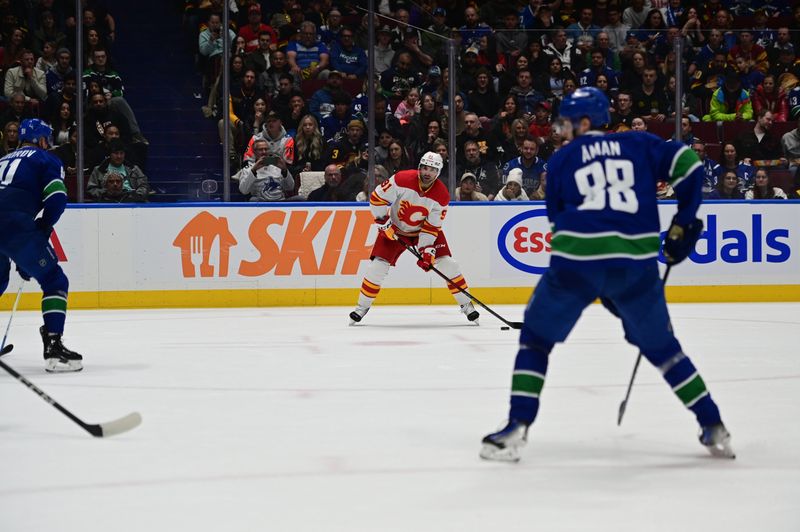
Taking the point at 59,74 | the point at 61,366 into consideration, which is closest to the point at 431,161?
the point at 61,366

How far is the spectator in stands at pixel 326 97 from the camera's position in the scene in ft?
33.7

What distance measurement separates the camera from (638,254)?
139 inches

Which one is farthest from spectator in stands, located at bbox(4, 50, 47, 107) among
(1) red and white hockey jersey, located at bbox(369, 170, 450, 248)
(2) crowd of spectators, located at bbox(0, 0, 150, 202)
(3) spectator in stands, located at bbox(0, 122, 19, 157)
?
(1) red and white hockey jersey, located at bbox(369, 170, 450, 248)

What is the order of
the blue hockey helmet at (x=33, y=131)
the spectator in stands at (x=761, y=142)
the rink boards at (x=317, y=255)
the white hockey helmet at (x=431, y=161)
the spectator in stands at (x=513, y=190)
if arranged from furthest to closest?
1. the spectator in stands at (x=761, y=142)
2. the spectator in stands at (x=513, y=190)
3. the rink boards at (x=317, y=255)
4. the white hockey helmet at (x=431, y=161)
5. the blue hockey helmet at (x=33, y=131)

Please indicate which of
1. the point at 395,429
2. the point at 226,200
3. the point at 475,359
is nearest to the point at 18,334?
the point at 226,200

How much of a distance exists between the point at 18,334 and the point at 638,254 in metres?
5.68

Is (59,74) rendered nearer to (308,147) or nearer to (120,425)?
(308,147)

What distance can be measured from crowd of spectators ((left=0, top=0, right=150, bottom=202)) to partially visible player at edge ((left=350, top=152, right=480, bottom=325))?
260 centimetres

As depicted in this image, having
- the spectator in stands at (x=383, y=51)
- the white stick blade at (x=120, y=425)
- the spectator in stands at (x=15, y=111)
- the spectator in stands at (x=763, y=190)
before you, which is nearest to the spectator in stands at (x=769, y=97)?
the spectator in stands at (x=763, y=190)

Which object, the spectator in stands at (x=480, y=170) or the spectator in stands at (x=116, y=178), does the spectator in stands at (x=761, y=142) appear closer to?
the spectator in stands at (x=480, y=170)

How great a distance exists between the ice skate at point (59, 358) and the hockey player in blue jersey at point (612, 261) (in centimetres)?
305

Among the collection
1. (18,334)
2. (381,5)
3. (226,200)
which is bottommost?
(18,334)

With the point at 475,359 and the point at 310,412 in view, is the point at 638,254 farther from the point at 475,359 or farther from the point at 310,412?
the point at 475,359

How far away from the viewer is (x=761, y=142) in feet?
33.9
